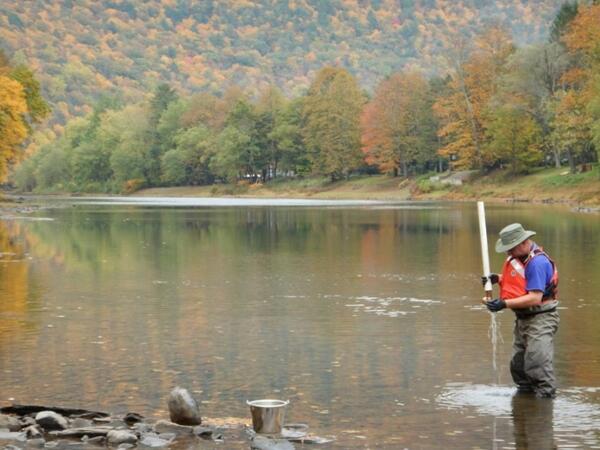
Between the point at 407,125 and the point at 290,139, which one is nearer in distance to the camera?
the point at 407,125

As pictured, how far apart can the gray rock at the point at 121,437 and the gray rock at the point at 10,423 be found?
1.13 meters

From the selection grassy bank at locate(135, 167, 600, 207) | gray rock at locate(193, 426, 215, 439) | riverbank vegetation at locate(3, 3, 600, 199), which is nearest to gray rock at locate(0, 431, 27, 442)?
gray rock at locate(193, 426, 215, 439)

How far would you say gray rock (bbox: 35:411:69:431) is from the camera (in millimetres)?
13297

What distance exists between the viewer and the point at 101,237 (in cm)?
5234

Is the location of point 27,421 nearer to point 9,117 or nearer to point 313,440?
point 313,440

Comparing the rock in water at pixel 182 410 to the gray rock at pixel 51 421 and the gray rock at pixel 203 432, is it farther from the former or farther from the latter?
the gray rock at pixel 51 421

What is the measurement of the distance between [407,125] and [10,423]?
403 feet

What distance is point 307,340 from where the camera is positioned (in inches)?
798

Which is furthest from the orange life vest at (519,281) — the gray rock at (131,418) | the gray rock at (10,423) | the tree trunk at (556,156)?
the tree trunk at (556,156)

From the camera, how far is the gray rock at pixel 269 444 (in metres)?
12.4

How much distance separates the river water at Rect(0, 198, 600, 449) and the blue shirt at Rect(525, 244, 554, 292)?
1403 millimetres

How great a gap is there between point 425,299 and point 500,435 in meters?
13.5

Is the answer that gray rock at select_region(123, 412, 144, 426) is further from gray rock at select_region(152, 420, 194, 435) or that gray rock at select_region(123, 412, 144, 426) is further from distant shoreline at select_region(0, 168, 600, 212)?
distant shoreline at select_region(0, 168, 600, 212)

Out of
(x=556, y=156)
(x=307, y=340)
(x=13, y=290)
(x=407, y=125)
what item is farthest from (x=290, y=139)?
(x=307, y=340)
